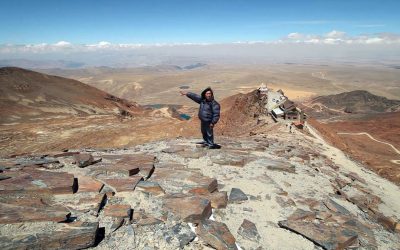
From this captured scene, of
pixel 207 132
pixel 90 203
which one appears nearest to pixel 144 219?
pixel 90 203

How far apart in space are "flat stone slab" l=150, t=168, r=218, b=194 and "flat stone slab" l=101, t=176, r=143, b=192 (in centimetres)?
57

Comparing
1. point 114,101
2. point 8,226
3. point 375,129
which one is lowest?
point 375,129

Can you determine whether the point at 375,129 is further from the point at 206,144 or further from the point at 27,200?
the point at 27,200

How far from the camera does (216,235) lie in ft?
16.7

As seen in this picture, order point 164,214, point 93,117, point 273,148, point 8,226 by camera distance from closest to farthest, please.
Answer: point 8,226, point 164,214, point 273,148, point 93,117

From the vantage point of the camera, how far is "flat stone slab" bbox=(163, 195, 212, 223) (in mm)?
5484

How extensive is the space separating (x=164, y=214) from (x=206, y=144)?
544 centimetres

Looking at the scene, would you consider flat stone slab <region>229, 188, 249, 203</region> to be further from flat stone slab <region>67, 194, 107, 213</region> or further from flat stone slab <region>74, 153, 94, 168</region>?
flat stone slab <region>74, 153, 94, 168</region>

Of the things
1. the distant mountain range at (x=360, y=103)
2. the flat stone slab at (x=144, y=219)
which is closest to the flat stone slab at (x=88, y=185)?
the flat stone slab at (x=144, y=219)

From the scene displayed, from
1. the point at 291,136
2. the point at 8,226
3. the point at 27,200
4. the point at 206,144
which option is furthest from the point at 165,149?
the point at 291,136

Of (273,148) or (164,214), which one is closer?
(164,214)

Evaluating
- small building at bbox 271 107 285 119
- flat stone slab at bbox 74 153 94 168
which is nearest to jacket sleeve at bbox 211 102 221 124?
flat stone slab at bbox 74 153 94 168

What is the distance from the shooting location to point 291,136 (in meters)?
17.4

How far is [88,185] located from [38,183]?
91 centimetres
